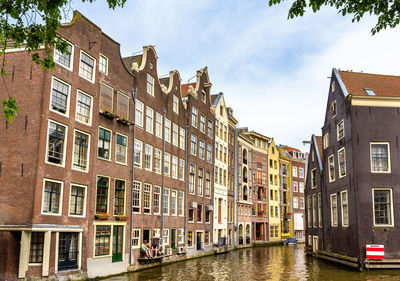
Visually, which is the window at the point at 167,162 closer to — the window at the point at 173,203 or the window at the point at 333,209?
the window at the point at 173,203

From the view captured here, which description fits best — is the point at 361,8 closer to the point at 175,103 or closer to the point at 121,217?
the point at 121,217

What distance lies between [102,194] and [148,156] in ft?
22.2

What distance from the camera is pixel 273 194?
73688mm

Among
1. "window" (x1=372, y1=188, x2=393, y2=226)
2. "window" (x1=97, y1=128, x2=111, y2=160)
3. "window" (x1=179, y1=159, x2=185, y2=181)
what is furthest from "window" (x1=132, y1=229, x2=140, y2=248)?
"window" (x1=372, y1=188, x2=393, y2=226)

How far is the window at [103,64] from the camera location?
990 inches

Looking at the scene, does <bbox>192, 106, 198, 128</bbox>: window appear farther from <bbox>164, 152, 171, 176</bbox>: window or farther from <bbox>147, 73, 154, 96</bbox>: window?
<bbox>147, 73, 154, 96</bbox>: window

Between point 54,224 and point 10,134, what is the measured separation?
4841mm

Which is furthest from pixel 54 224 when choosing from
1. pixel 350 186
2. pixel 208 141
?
pixel 208 141

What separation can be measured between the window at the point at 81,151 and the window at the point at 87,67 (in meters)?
3.32

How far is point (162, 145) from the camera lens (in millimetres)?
33219

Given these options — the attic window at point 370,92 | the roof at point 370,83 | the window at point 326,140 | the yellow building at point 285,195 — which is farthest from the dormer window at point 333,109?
the yellow building at point 285,195

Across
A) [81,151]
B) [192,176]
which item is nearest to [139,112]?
[81,151]

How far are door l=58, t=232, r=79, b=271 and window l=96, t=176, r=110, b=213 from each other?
2974 millimetres

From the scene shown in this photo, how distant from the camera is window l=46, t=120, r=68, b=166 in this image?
65.9 feet
